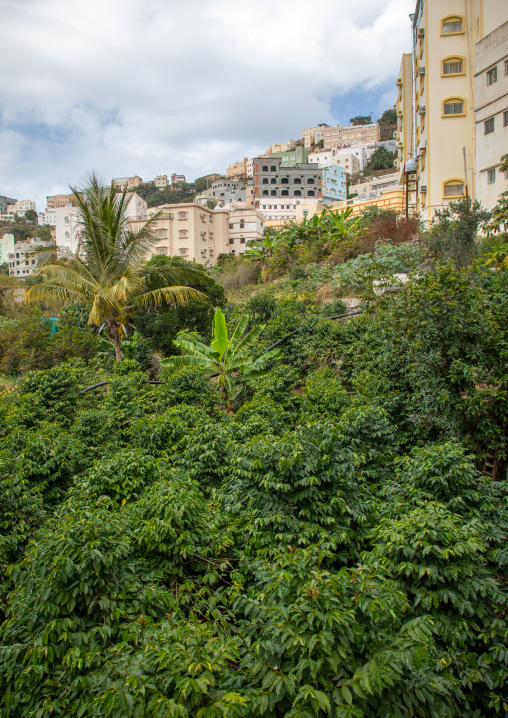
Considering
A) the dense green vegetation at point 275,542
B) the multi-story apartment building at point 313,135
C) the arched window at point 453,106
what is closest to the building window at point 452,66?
the arched window at point 453,106

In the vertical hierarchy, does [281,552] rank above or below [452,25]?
below

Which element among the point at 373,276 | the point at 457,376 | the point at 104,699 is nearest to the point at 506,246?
the point at 373,276

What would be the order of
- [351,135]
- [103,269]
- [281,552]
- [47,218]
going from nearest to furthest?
[281,552], [103,269], [47,218], [351,135]

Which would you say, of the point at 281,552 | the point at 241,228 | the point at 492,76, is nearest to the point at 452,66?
the point at 492,76

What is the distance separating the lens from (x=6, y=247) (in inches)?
3297

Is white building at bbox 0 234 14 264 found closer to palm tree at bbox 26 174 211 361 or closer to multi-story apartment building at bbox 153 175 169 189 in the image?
multi-story apartment building at bbox 153 175 169 189

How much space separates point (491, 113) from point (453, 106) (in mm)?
3390

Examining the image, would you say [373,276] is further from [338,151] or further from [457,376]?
[338,151]

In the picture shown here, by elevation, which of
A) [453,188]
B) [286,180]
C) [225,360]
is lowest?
[225,360]

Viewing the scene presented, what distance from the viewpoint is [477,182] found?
22.8 metres

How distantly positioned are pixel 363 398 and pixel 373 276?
263cm

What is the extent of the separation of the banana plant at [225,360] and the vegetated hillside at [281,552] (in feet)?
9.97

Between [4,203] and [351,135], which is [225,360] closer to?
[351,135]

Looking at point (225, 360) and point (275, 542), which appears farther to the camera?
point (225, 360)
